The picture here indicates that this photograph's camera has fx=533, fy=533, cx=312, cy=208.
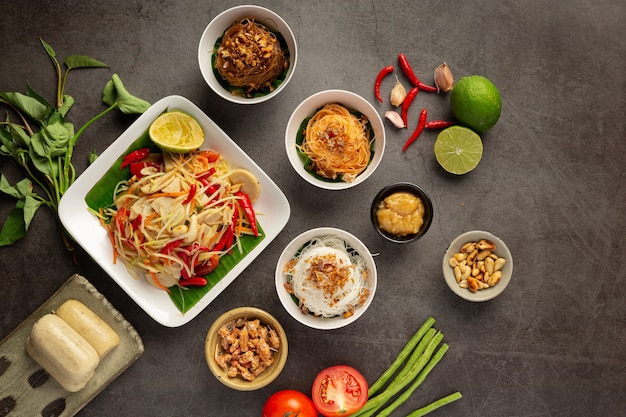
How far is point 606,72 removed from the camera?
385 centimetres

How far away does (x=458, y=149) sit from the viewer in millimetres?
3604

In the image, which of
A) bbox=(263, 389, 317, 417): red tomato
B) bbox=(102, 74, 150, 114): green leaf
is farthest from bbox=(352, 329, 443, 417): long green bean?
bbox=(102, 74, 150, 114): green leaf

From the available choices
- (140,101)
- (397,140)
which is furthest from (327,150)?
(140,101)

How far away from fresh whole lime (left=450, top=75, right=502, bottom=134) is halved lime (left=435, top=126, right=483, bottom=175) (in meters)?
0.09

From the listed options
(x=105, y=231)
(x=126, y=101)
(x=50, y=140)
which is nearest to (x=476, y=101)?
(x=126, y=101)

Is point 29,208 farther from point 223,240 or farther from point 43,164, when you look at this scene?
point 223,240

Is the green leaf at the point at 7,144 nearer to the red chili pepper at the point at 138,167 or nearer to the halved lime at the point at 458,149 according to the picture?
the red chili pepper at the point at 138,167

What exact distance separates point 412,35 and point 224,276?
2.12m

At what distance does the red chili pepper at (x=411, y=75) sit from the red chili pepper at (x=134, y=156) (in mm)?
1823

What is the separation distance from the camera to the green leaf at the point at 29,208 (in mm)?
3520

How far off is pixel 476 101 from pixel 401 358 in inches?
70.8

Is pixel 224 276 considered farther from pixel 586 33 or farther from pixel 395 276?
pixel 586 33

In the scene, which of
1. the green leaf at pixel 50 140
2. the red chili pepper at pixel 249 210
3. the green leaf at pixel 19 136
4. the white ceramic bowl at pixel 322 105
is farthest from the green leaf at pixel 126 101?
the white ceramic bowl at pixel 322 105

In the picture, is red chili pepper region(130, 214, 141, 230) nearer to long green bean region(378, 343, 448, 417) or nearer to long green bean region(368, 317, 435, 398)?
long green bean region(368, 317, 435, 398)
